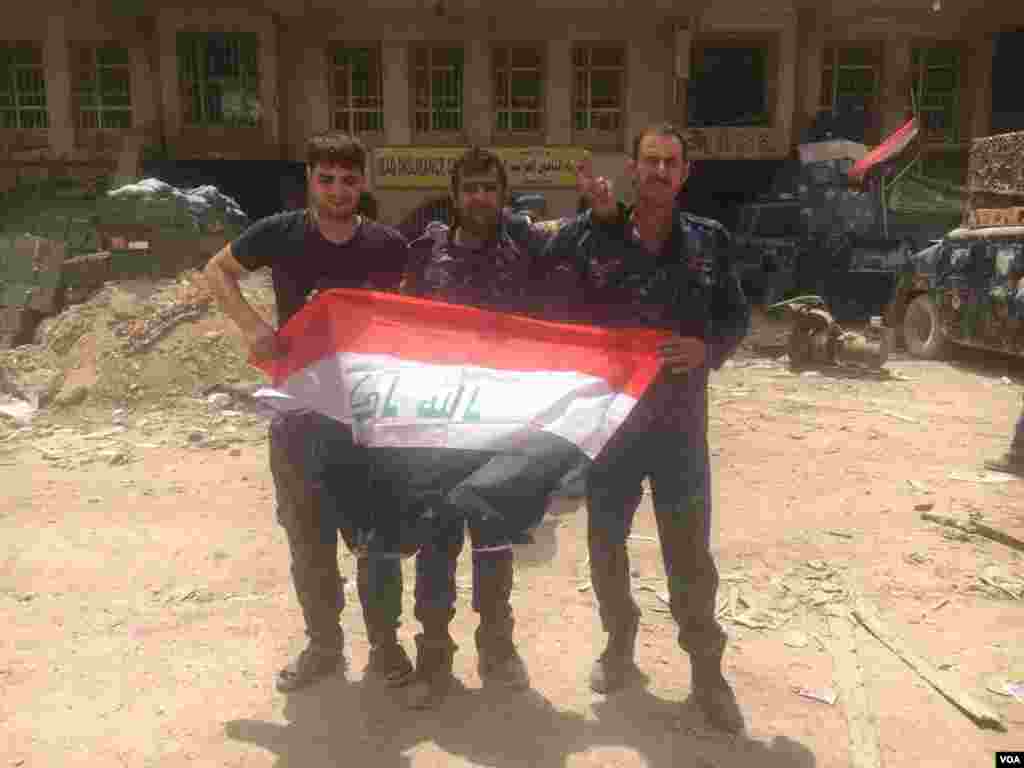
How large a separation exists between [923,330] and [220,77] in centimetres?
1344

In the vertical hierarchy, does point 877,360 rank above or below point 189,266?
below

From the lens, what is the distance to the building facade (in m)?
16.3

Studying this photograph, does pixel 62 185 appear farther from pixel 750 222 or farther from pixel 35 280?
pixel 750 222

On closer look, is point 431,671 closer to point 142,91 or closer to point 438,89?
point 438,89

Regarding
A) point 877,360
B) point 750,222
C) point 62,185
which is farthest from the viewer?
point 62,185

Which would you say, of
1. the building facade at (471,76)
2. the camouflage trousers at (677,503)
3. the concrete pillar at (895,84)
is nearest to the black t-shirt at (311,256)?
the camouflage trousers at (677,503)

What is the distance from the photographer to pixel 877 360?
31.6 ft

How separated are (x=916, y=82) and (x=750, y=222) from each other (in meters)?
5.80

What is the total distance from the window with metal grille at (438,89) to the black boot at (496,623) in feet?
49.4

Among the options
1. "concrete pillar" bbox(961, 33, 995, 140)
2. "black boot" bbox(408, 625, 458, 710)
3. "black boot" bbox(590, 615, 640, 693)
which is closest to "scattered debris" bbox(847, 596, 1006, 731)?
"black boot" bbox(590, 615, 640, 693)

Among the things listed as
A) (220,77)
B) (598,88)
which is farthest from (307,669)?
(598,88)

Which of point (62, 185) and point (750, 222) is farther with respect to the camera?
point (62, 185)

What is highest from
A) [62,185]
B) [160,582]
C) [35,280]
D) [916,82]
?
[916,82]

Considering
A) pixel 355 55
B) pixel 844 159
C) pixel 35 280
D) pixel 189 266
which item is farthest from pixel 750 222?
→ pixel 35 280
